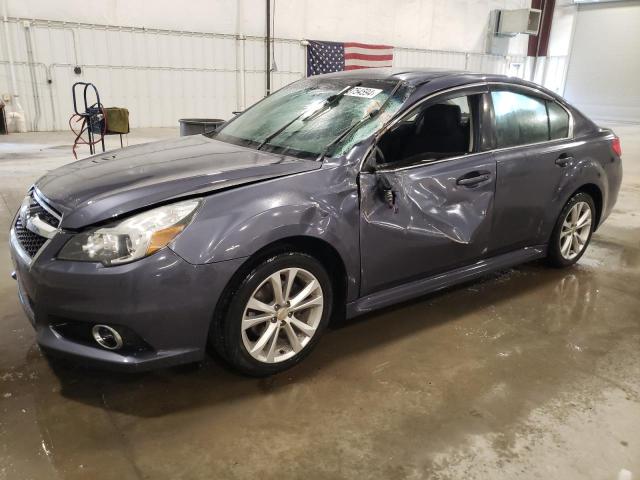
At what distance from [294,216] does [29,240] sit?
1.13 metres

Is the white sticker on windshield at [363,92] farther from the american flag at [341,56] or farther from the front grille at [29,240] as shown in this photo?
the american flag at [341,56]

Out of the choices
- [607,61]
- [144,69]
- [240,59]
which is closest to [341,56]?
[240,59]

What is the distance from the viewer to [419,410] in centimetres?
218

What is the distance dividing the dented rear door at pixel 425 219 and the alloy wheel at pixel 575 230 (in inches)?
37.6

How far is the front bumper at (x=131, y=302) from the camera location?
1.91 m

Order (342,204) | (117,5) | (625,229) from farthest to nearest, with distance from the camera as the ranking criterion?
(117,5)
(625,229)
(342,204)

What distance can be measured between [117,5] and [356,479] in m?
11.6

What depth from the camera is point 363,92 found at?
9.29 ft

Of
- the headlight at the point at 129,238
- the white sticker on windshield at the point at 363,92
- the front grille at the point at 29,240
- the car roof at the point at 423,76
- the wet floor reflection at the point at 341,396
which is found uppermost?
the car roof at the point at 423,76

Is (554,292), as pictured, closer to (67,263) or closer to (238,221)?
(238,221)

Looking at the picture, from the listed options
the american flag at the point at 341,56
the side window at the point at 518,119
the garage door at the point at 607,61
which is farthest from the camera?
the garage door at the point at 607,61

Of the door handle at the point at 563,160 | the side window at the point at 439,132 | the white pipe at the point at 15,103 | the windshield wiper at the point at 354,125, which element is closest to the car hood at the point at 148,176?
the windshield wiper at the point at 354,125

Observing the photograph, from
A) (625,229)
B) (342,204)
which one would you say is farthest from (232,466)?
(625,229)

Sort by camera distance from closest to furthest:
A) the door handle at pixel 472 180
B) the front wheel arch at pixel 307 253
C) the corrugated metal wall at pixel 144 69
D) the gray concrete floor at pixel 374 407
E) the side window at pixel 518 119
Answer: the gray concrete floor at pixel 374 407 → the front wheel arch at pixel 307 253 → the door handle at pixel 472 180 → the side window at pixel 518 119 → the corrugated metal wall at pixel 144 69
